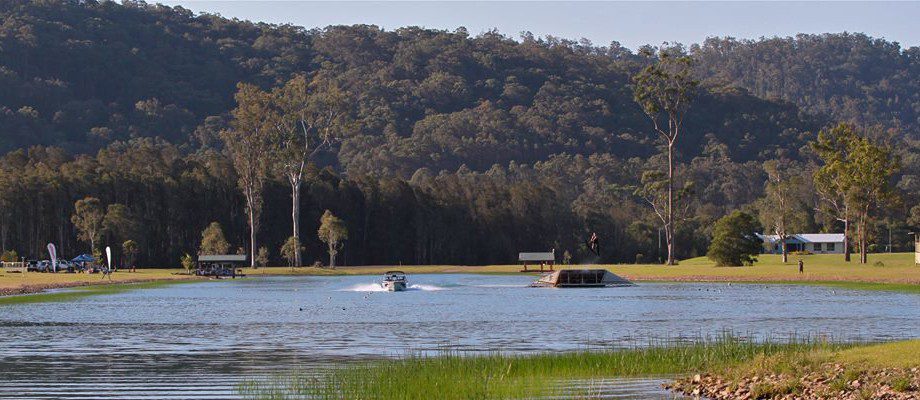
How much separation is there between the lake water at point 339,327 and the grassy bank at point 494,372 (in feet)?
5.09

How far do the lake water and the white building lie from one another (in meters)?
102

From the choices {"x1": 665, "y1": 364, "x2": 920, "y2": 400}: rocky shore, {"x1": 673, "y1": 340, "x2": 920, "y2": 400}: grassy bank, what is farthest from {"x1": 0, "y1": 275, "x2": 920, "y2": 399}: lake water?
{"x1": 673, "y1": 340, "x2": 920, "y2": 400}: grassy bank

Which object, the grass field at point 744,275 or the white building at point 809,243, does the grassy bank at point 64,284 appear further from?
the white building at point 809,243

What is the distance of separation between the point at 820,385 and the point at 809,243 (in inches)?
6718

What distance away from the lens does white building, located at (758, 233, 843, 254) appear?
18888cm

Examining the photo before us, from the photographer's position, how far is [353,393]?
1068 inches

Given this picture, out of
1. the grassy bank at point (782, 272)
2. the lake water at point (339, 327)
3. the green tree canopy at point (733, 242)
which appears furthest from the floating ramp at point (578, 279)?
the green tree canopy at point (733, 242)

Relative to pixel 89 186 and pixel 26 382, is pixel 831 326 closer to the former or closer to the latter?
pixel 26 382

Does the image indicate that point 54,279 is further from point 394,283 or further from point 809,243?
point 809,243

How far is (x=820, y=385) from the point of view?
25594 mm

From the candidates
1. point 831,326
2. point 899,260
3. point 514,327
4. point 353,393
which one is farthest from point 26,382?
point 899,260

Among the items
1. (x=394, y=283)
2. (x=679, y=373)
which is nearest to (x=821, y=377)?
(x=679, y=373)

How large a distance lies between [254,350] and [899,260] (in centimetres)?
9903

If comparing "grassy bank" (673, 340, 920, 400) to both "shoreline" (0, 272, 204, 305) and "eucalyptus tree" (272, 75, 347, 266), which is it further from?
"eucalyptus tree" (272, 75, 347, 266)
